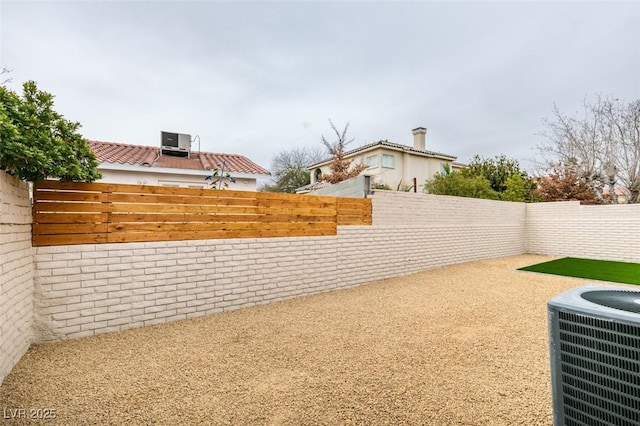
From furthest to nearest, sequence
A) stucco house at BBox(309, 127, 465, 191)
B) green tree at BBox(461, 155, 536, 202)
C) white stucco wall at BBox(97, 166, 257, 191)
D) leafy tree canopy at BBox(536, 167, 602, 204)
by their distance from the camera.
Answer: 1. stucco house at BBox(309, 127, 465, 191)
2. green tree at BBox(461, 155, 536, 202)
3. leafy tree canopy at BBox(536, 167, 602, 204)
4. white stucco wall at BBox(97, 166, 257, 191)

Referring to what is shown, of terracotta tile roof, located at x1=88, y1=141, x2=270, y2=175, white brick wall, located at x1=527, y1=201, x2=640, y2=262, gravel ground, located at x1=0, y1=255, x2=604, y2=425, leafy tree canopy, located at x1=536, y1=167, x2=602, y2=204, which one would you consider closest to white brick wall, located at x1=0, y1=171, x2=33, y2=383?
gravel ground, located at x1=0, y1=255, x2=604, y2=425

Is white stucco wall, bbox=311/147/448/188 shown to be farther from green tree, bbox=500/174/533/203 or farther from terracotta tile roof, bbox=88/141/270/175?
terracotta tile roof, bbox=88/141/270/175

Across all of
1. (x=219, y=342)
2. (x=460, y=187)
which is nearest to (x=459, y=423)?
(x=219, y=342)

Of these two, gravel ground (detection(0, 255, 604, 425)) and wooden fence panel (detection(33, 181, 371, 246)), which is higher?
wooden fence panel (detection(33, 181, 371, 246))

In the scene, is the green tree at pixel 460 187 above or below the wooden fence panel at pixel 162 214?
above

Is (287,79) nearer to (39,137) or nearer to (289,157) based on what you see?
(39,137)

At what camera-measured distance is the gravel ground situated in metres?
2.30

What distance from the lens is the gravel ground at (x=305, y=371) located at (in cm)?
230

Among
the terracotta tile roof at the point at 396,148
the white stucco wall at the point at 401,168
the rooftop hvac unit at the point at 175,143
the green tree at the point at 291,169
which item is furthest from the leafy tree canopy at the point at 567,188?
the rooftop hvac unit at the point at 175,143

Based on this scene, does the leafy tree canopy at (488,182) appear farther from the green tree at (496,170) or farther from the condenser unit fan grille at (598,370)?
the condenser unit fan grille at (598,370)

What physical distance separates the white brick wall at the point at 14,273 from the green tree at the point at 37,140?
21 centimetres

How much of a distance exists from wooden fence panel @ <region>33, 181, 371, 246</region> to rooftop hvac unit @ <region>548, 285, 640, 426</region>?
4.46 metres

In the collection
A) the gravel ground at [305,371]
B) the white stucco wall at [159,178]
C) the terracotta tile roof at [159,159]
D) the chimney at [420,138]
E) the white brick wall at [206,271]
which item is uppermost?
the chimney at [420,138]

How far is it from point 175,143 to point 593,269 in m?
14.4
